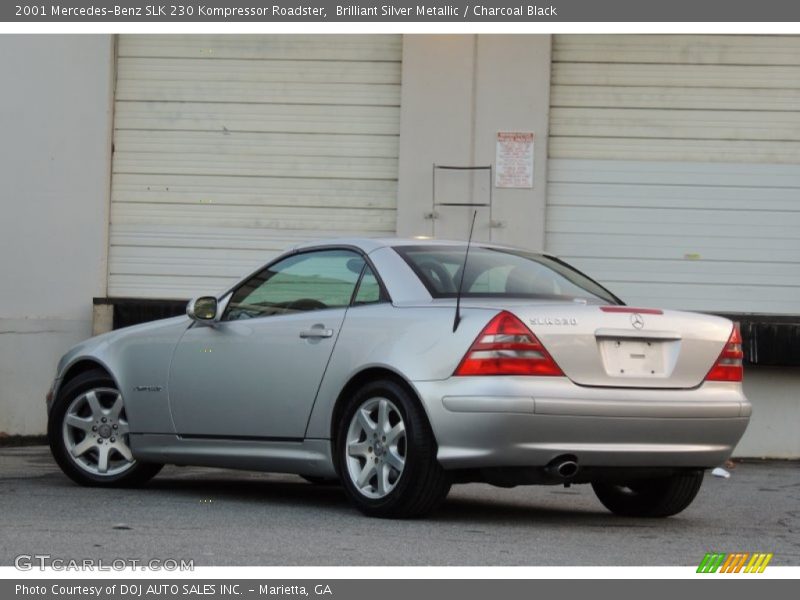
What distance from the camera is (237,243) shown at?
46.8ft

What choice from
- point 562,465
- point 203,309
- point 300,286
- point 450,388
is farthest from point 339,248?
point 562,465

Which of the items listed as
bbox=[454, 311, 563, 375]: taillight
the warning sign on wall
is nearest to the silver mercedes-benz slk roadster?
bbox=[454, 311, 563, 375]: taillight

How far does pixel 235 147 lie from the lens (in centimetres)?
1430

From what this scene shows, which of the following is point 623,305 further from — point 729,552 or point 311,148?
point 311,148

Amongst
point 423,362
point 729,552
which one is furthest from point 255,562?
point 729,552

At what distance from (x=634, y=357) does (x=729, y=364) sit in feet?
2.03

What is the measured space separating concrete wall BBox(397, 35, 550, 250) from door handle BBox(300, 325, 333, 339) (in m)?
6.05

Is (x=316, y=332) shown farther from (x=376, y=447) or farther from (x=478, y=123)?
(x=478, y=123)

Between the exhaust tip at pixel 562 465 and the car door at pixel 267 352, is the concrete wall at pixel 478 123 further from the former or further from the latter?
the exhaust tip at pixel 562 465

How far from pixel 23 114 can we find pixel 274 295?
6404 millimetres

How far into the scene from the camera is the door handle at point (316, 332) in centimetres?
786

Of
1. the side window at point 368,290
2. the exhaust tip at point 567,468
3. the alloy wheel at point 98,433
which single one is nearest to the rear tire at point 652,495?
the exhaust tip at point 567,468
